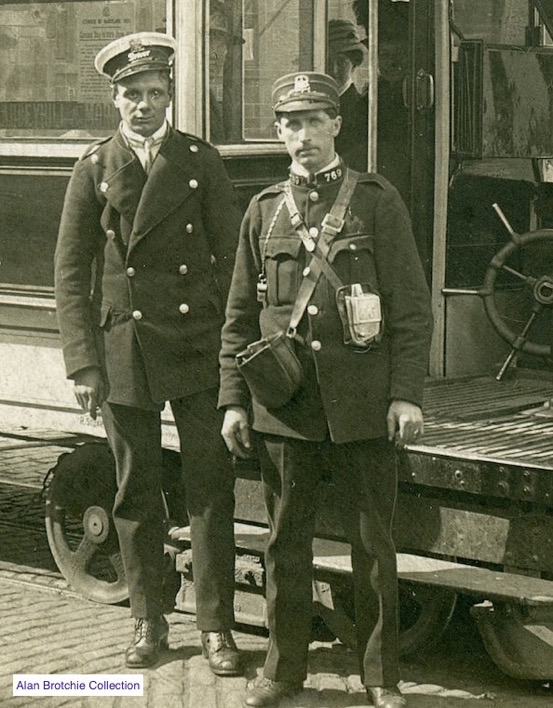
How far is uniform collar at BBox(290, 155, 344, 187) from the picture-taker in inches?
196

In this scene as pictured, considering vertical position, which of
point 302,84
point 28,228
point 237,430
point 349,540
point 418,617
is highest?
point 302,84

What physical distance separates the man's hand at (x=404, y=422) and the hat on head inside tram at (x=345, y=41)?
2097 millimetres

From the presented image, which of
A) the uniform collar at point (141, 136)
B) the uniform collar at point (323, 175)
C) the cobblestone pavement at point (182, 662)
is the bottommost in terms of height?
the cobblestone pavement at point (182, 662)

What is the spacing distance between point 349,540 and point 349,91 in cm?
232

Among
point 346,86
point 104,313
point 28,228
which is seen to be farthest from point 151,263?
point 346,86

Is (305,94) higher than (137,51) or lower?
lower

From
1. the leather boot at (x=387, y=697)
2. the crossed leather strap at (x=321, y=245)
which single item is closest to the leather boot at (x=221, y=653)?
the leather boot at (x=387, y=697)

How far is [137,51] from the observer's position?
5.43m

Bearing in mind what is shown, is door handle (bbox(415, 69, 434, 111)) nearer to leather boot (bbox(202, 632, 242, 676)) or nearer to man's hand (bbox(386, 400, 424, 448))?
man's hand (bbox(386, 400, 424, 448))

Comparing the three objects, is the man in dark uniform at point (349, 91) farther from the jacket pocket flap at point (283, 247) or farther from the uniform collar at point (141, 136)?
the jacket pocket flap at point (283, 247)

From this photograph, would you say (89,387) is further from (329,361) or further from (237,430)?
(329,361)

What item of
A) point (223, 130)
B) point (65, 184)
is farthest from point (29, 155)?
point (223, 130)

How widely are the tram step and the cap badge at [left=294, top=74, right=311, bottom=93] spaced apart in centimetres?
166

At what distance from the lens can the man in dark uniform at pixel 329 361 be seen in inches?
194
